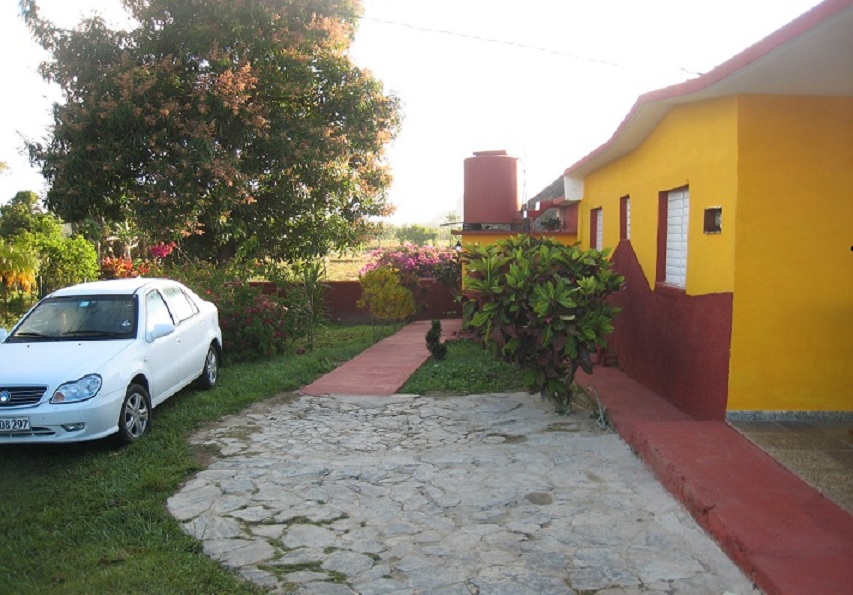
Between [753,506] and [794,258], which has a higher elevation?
[794,258]

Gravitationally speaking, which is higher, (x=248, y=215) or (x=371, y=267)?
(x=248, y=215)

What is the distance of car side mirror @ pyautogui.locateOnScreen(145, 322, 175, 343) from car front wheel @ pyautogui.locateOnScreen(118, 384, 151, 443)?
1.75ft

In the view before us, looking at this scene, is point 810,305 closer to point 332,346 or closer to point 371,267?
point 332,346

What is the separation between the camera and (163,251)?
1656cm

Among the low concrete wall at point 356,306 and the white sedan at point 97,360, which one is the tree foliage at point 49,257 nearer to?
the white sedan at point 97,360

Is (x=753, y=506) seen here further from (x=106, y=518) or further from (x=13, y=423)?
(x=13, y=423)

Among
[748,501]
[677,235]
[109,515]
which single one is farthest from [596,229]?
[109,515]

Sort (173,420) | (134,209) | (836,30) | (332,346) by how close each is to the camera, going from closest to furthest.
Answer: (836,30)
(173,420)
(332,346)
(134,209)

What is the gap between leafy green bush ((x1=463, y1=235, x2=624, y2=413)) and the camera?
655 cm

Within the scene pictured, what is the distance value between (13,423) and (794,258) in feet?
21.8

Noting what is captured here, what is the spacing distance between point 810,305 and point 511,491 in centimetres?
302

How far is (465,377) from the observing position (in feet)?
30.2

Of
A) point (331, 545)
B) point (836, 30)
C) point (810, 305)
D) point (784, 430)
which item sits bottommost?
point (331, 545)

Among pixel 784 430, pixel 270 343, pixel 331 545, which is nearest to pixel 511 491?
pixel 331 545
